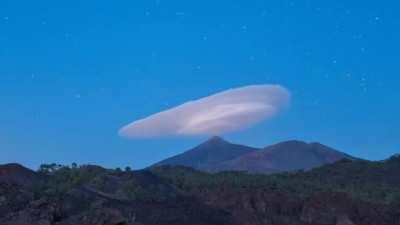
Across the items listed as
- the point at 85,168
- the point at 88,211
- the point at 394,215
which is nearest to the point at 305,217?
the point at 394,215

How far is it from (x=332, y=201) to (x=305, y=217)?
2329 mm

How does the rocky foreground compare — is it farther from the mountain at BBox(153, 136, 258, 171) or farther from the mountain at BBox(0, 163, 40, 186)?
the mountain at BBox(153, 136, 258, 171)

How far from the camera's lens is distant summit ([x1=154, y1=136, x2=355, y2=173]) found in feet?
515

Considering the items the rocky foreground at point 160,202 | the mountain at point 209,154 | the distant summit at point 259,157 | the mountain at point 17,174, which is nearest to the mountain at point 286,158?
the distant summit at point 259,157

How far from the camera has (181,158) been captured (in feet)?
574

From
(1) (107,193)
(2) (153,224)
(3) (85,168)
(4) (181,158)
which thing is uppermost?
(4) (181,158)

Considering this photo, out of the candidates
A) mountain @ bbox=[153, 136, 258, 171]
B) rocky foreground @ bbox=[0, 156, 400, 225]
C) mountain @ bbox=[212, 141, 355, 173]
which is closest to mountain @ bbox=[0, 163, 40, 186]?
rocky foreground @ bbox=[0, 156, 400, 225]

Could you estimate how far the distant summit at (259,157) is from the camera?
515 feet

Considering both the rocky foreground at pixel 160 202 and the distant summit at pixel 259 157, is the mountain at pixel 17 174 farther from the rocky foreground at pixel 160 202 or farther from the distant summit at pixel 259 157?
the distant summit at pixel 259 157

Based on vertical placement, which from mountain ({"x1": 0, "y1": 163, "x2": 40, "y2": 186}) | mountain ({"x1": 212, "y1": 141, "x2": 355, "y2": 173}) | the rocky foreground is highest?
mountain ({"x1": 212, "y1": 141, "x2": 355, "y2": 173})

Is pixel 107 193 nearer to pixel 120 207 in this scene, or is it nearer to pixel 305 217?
pixel 120 207

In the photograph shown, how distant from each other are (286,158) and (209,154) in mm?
23674

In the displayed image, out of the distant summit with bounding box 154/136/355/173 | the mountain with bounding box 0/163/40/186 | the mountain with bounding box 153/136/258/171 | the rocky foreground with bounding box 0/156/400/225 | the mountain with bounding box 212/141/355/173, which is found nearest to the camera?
the rocky foreground with bounding box 0/156/400/225

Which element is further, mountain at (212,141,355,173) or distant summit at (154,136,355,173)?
distant summit at (154,136,355,173)
